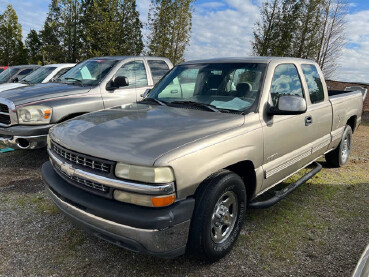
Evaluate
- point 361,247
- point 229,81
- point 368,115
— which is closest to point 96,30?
point 368,115

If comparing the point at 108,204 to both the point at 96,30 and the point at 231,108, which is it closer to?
the point at 231,108

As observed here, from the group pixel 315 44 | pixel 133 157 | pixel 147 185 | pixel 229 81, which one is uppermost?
pixel 315 44

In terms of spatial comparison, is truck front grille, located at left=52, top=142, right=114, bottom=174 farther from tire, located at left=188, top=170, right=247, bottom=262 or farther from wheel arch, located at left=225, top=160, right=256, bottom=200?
wheel arch, located at left=225, top=160, right=256, bottom=200

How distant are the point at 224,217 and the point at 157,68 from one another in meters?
4.64

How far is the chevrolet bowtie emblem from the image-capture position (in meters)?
2.48

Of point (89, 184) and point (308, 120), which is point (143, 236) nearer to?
point (89, 184)

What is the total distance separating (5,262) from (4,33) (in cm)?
3401

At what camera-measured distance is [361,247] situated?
119 inches

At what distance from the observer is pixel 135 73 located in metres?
6.14

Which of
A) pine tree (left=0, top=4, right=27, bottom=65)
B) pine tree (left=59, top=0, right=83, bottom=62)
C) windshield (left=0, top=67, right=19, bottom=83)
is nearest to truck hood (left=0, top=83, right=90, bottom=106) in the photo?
windshield (left=0, top=67, right=19, bottom=83)

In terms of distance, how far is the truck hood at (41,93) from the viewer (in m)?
4.73

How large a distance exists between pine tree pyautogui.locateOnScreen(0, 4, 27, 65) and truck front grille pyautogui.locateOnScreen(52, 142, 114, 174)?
→ 1315 inches

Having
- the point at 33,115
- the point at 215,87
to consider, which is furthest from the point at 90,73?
the point at 215,87

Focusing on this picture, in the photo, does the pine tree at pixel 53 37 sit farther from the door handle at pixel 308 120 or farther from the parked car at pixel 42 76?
the door handle at pixel 308 120
